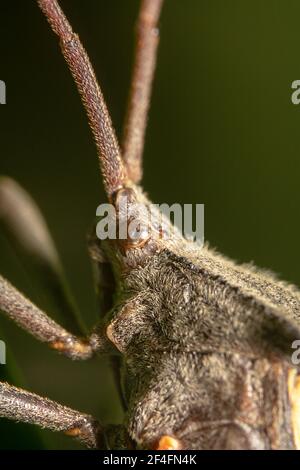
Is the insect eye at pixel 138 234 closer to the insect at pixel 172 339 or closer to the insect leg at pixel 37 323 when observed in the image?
the insect at pixel 172 339

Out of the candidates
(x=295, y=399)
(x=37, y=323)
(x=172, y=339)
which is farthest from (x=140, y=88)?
(x=295, y=399)

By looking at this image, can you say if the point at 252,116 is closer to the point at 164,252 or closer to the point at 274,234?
the point at 274,234

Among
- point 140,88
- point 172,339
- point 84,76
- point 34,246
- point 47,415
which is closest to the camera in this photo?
point 172,339

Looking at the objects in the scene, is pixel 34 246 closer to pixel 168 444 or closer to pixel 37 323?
pixel 37 323

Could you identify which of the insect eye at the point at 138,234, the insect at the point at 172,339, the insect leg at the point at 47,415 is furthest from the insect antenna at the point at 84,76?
the insect leg at the point at 47,415

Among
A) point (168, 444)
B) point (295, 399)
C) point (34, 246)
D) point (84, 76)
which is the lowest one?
point (168, 444)

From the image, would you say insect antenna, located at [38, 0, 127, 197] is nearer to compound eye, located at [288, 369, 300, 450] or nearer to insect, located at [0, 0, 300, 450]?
insect, located at [0, 0, 300, 450]

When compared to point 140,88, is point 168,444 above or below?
below
